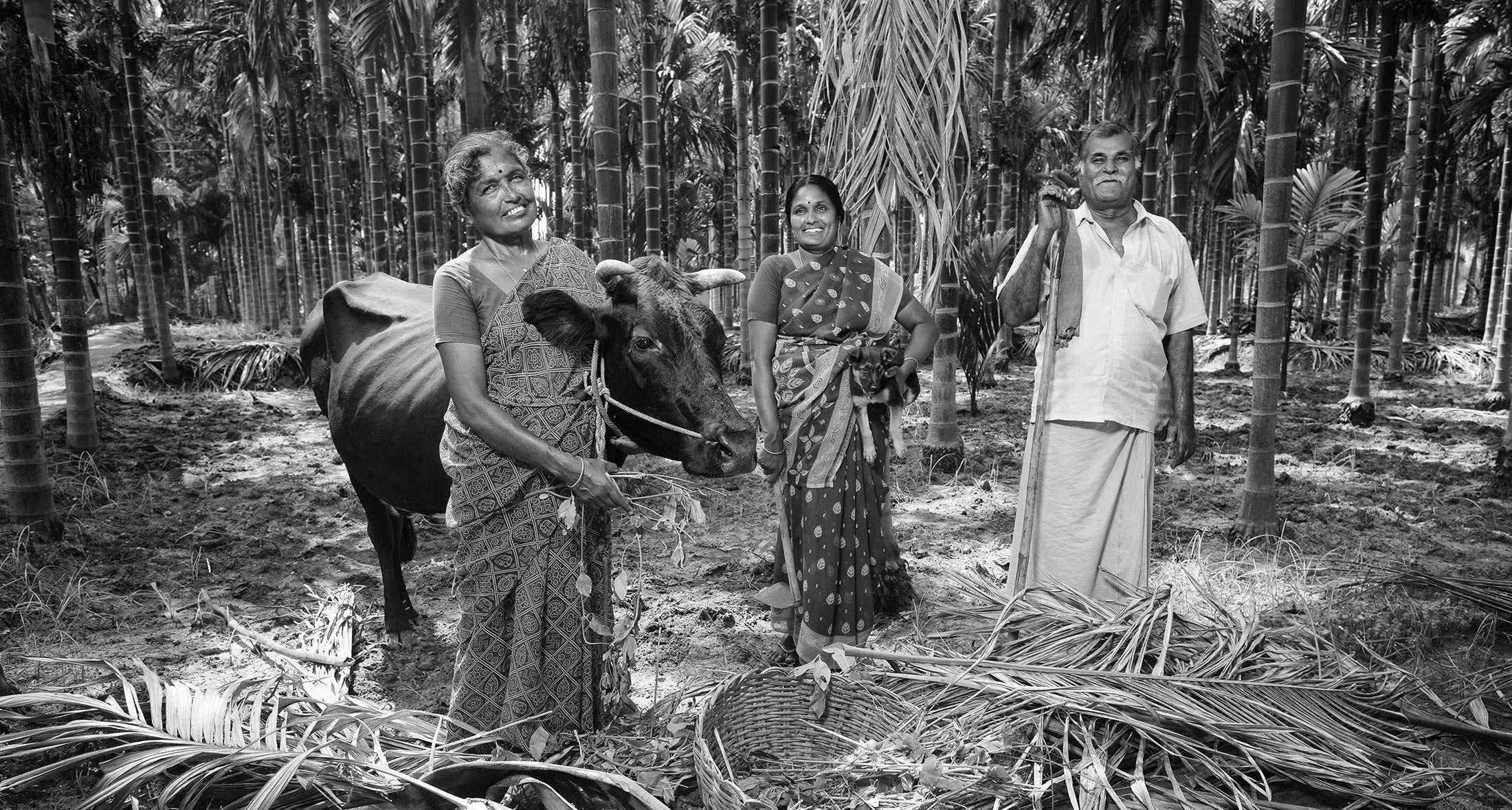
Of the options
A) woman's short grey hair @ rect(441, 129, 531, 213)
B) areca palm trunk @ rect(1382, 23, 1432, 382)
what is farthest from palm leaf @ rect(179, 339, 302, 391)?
areca palm trunk @ rect(1382, 23, 1432, 382)

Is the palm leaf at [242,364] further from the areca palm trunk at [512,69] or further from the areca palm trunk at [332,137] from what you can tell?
the areca palm trunk at [512,69]

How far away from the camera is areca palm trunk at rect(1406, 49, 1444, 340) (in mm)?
14898

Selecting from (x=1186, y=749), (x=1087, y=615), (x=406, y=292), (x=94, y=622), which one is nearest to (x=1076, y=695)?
(x=1186, y=749)

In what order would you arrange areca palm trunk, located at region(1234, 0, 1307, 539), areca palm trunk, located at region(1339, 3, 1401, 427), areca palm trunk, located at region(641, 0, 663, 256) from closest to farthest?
1. areca palm trunk, located at region(1234, 0, 1307, 539)
2. areca palm trunk, located at region(641, 0, 663, 256)
3. areca palm trunk, located at region(1339, 3, 1401, 427)

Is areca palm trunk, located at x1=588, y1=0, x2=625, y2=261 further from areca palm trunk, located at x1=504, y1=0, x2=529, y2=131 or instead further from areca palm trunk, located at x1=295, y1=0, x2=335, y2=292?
areca palm trunk, located at x1=295, y1=0, x2=335, y2=292

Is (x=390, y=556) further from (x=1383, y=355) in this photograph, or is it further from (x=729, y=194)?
(x=729, y=194)

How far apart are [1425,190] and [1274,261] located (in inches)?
561

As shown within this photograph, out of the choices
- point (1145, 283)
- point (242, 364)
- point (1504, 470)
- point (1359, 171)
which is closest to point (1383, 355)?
point (1359, 171)

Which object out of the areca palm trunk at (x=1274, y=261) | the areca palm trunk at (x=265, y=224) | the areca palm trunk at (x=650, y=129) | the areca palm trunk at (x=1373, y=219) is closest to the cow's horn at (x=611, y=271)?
the areca palm trunk at (x=1274, y=261)

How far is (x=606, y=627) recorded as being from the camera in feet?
8.24

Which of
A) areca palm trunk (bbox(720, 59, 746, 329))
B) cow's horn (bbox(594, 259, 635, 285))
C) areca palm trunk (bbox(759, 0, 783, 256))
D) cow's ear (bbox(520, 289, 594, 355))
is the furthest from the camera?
areca palm trunk (bbox(720, 59, 746, 329))

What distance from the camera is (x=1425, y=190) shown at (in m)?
16.3

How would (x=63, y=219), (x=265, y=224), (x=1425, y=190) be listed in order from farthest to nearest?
(x=265, y=224) < (x=1425, y=190) < (x=63, y=219)

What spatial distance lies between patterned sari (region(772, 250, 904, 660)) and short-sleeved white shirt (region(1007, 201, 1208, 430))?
2.13 feet
